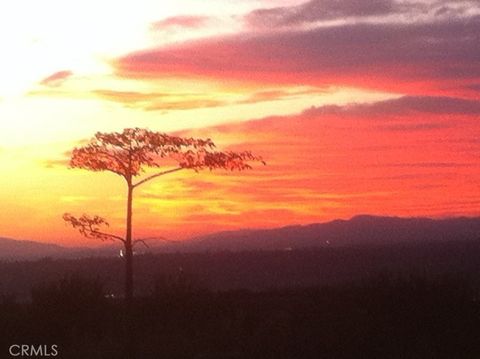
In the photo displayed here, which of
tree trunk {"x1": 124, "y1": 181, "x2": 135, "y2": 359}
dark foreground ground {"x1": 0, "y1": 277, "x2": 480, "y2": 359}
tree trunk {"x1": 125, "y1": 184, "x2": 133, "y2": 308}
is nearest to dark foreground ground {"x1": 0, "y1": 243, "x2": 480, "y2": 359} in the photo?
dark foreground ground {"x1": 0, "y1": 277, "x2": 480, "y2": 359}

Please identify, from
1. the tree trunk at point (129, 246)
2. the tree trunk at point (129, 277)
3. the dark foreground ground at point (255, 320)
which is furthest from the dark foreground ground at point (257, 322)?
the tree trunk at point (129, 246)

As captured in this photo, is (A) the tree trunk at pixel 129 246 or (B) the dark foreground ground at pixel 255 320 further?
(B) the dark foreground ground at pixel 255 320

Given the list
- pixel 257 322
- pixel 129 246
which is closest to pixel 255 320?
pixel 257 322

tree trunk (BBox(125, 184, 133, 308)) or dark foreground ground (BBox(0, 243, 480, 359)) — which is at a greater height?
tree trunk (BBox(125, 184, 133, 308))

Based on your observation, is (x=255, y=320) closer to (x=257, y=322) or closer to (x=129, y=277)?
A: (x=257, y=322)

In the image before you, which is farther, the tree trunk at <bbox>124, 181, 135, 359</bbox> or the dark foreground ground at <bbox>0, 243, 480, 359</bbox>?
the dark foreground ground at <bbox>0, 243, 480, 359</bbox>

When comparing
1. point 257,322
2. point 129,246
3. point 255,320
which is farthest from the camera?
point 255,320

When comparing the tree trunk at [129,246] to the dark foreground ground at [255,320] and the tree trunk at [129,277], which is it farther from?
the dark foreground ground at [255,320]

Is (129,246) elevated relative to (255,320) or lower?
elevated

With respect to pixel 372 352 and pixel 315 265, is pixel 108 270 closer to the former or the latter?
pixel 315 265

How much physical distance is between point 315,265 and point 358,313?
119112 mm

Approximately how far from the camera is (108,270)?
474ft

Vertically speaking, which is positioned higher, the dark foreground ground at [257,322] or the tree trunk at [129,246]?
the tree trunk at [129,246]

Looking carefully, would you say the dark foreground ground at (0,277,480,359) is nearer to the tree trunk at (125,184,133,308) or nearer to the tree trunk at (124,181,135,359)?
the tree trunk at (124,181,135,359)
